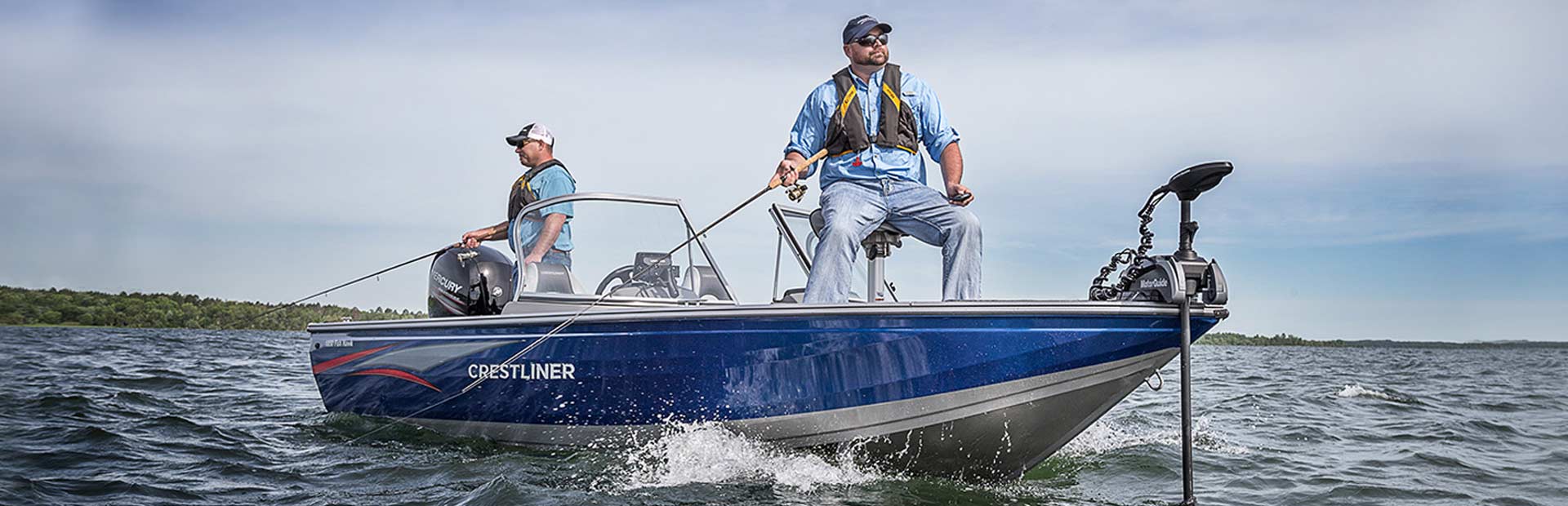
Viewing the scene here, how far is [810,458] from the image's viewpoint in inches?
185

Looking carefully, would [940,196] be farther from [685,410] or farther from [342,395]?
[342,395]

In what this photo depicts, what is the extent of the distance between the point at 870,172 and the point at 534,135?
297 cm

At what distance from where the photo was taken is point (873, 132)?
477 centimetres

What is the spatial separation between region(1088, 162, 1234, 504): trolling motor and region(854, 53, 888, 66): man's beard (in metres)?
1.38

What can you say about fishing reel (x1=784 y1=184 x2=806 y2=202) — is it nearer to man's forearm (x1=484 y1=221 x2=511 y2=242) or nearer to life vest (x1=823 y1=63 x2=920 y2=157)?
life vest (x1=823 y1=63 x2=920 y2=157)

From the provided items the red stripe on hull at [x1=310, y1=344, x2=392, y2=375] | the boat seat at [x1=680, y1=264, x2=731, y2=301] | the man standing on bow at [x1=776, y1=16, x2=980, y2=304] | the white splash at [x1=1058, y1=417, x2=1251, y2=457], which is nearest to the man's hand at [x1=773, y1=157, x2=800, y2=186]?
the man standing on bow at [x1=776, y1=16, x2=980, y2=304]

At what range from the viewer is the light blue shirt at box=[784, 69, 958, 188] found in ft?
15.6

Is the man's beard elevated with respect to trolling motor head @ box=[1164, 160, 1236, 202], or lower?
elevated

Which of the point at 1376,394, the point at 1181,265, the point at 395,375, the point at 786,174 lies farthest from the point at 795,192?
the point at 1376,394

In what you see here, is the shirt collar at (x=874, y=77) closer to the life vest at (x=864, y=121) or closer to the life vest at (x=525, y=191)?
the life vest at (x=864, y=121)

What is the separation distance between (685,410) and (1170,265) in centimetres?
226

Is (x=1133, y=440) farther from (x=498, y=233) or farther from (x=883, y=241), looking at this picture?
(x=498, y=233)

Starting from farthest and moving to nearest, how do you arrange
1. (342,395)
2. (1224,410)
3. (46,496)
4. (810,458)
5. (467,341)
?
(1224,410), (342,395), (467,341), (810,458), (46,496)

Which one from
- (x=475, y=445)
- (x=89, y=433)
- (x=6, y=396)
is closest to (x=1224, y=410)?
(x=475, y=445)
